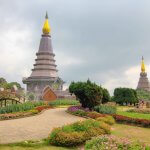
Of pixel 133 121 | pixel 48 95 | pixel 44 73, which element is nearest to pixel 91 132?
pixel 133 121

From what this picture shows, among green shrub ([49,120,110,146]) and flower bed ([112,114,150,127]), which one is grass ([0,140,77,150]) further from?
flower bed ([112,114,150,127])

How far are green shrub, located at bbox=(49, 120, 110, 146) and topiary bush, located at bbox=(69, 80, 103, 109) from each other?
1411 cm

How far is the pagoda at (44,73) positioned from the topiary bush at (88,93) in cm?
4014

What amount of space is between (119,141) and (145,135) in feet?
26.3

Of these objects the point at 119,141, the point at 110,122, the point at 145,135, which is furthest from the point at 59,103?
the point at 119,141

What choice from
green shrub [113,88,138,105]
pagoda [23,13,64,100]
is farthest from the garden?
pagoda [23,13,64,100]

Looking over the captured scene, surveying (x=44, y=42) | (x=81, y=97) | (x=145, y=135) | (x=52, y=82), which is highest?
(x=44, y=42)

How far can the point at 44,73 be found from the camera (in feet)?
243

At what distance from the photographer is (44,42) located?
78000 millimetres

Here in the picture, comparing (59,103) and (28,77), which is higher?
(28,77)

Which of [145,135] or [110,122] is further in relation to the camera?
[110,122]

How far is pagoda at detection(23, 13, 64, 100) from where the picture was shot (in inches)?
2891

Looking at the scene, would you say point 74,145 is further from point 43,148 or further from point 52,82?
point 52,82

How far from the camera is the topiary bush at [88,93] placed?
31.2 m
